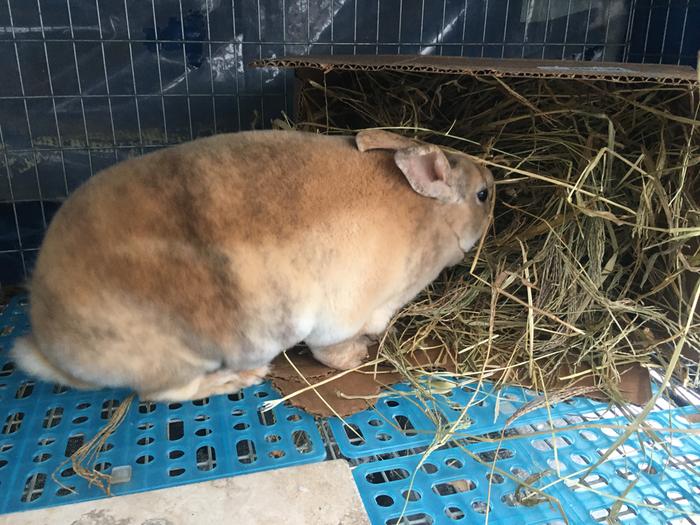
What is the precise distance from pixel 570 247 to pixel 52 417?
4.08 feet

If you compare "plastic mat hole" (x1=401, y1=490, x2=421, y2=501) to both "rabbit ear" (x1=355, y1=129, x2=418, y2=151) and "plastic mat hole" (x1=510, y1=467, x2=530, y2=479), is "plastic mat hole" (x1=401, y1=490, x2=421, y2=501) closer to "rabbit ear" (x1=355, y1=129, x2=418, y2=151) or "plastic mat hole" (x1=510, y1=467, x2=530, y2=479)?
"plastic mat hole" (x1=510, y1=467, x2=530, y2=479)

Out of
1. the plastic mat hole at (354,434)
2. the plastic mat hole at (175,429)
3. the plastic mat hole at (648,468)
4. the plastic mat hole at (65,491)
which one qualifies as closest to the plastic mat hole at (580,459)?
the plastic mat hole at (648,468)

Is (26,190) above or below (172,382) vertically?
above

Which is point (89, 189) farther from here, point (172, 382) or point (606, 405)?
point (606, 405)

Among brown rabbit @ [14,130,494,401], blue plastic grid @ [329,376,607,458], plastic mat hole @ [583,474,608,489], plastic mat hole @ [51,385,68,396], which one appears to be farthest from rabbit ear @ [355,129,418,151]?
plastic mat hole @ [51,385,68,396]

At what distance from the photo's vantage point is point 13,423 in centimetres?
128

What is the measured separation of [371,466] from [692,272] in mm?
864

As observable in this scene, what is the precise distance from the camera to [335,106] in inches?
71.2

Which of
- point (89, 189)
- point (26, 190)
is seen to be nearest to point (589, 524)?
point (89, 189)

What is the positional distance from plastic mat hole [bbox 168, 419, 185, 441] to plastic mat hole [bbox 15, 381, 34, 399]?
344mm

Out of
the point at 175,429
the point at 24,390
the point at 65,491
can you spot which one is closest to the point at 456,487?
the point at 175,429

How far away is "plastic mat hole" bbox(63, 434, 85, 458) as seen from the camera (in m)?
1.23

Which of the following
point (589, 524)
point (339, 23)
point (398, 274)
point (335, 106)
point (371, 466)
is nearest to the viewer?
point (589, 524)

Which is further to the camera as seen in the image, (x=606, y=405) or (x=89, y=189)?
(x=606, y=405)
